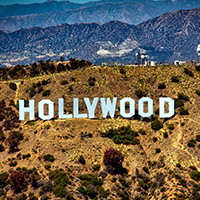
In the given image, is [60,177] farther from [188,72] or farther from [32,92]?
[188,72]

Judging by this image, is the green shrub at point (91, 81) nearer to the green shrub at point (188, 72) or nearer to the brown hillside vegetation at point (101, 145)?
the brown hillside vegetation at point (101, 145)

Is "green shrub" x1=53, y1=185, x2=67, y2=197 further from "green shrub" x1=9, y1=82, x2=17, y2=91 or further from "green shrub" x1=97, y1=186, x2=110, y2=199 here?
"green shrub" x1=9, y1=82, x2=17, y2=91

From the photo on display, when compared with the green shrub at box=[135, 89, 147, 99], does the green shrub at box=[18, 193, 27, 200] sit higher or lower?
lower

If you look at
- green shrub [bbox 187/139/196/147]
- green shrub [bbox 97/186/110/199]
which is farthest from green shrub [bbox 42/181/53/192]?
green shrub [bbox 187/139/196/147]

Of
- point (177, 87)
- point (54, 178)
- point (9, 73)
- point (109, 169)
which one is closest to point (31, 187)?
point (54, 178)

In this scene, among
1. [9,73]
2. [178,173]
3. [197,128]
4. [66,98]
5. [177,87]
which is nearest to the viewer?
[178,173]

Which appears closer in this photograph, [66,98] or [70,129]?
[70,129]

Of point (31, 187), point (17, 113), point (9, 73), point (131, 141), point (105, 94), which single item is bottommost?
point (31, 187)

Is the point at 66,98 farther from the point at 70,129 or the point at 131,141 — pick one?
the point at 131,141
